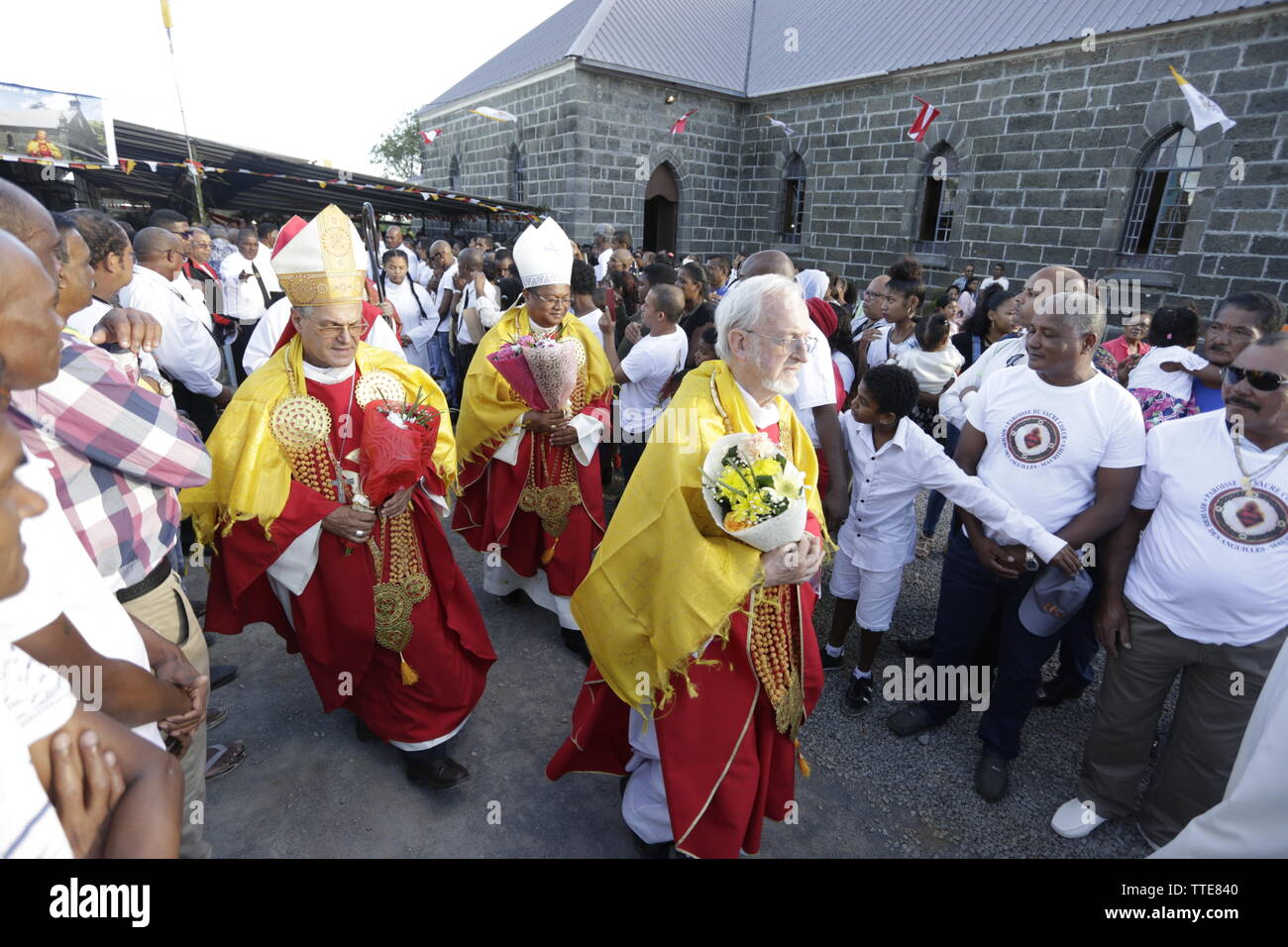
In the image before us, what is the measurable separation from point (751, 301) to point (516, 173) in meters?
18.7

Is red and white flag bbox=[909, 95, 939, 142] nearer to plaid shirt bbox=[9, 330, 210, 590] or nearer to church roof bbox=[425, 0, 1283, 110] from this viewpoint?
church roof bbox=[425, 0, 1283, 110]

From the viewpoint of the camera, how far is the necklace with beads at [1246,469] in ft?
7.73

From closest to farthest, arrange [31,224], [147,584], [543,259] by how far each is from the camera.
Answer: [31,224] < [147,584] < [543,259]

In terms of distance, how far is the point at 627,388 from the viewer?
4867mm

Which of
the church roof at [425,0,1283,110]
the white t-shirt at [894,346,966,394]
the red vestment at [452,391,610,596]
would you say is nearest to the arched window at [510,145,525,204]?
the church roof at [425,0,1283,110]

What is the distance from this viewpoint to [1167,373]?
4.20m

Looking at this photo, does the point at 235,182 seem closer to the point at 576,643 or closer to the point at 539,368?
the point at 539,368

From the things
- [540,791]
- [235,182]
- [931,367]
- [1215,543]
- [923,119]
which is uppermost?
[923,119]

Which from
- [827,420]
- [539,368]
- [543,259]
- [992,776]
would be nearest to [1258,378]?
[827,420]

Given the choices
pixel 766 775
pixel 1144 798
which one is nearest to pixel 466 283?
pixel 766 775

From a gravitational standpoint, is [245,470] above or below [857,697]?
above

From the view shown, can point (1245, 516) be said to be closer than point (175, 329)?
Yes

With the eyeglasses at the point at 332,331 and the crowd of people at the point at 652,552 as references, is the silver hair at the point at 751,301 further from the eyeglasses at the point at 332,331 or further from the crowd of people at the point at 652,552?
the eyeglasses at the point at 332,331

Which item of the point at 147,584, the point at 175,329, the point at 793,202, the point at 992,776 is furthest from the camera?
the point at 793,202
